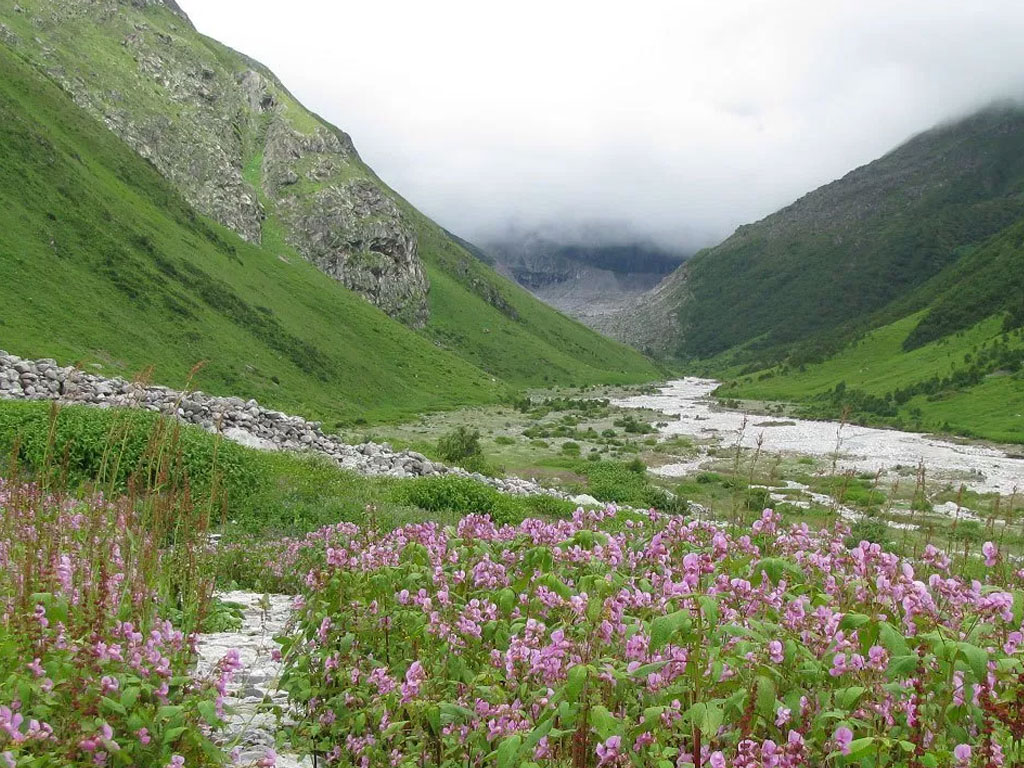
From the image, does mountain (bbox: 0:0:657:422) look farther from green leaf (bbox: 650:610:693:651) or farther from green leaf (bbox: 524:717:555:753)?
green leaf (bbox: 650:610:693:651)

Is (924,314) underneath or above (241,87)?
underneath

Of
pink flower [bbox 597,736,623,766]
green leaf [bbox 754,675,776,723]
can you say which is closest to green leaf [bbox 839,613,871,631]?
green leaf [bbox 754,675,776,723]

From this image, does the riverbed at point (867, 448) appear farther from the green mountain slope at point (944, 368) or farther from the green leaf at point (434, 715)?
the green leaf at point (434, 715)

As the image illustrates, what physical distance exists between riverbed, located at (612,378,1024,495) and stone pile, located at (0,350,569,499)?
1540 centimetres

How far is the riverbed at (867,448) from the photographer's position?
142 ft

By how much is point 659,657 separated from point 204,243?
85.3 meters

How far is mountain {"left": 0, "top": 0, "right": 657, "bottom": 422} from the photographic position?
47.8m

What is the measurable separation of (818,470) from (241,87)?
159210mm

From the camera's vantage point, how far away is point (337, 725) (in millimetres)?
4832

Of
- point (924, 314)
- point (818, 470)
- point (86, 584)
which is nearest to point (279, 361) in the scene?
point (818, 470)

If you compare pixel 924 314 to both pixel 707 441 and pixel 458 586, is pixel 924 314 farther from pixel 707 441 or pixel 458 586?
pixel 458 586

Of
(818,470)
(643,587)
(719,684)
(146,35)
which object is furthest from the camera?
(146,35)

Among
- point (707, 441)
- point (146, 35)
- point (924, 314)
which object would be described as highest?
point (146, 35)

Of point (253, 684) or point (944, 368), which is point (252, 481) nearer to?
point (253, 684)
